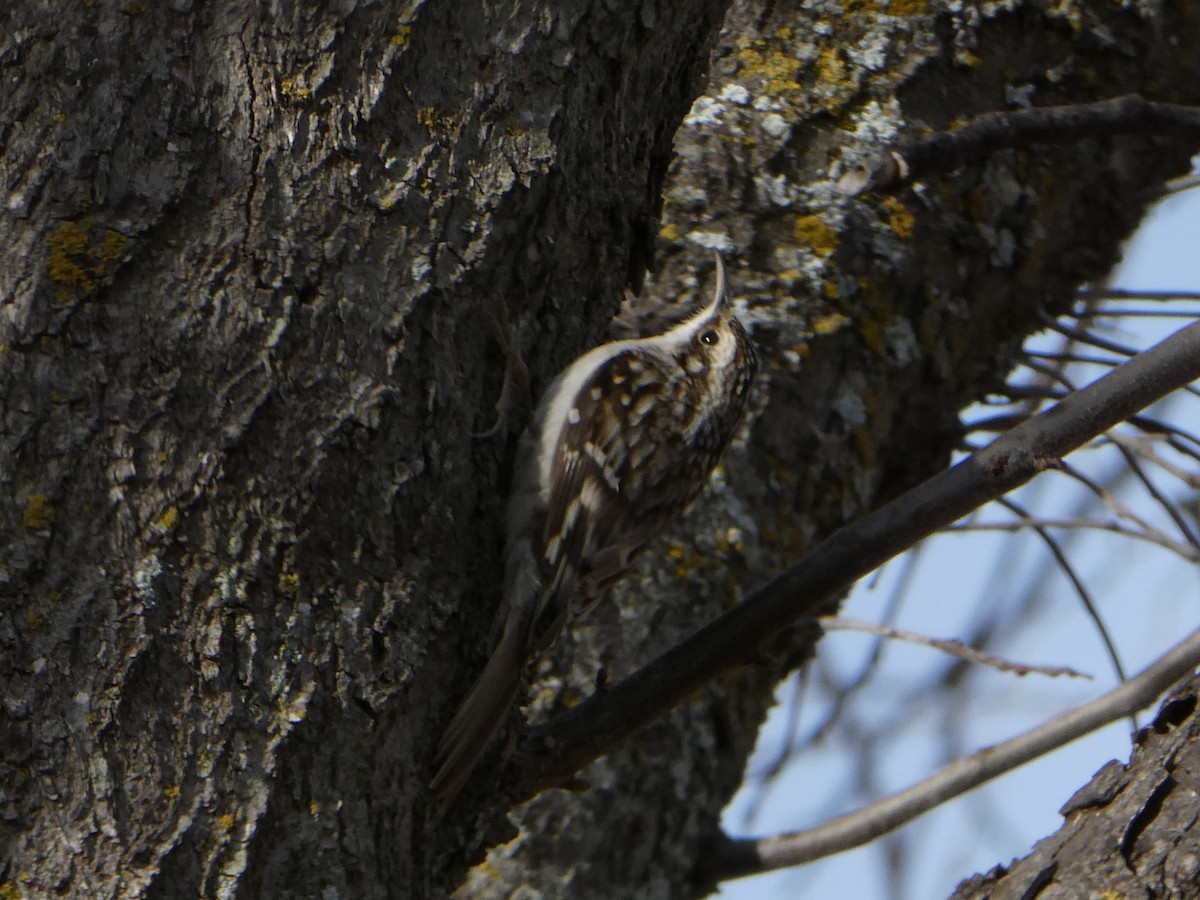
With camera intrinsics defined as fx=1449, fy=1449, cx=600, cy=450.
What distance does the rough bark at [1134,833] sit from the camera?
4.46ft

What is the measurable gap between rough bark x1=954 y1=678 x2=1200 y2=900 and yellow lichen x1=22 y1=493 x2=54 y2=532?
3.35 ft

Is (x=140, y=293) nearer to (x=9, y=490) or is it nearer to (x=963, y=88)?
(x=9, y=490)

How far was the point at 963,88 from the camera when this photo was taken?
271 cm

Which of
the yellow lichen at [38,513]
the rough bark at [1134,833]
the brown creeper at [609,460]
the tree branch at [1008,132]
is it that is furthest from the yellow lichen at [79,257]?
the rough bark at [1134,833]

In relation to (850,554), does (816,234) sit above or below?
above

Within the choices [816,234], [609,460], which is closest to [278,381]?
[609,460]

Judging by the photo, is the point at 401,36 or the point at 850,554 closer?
the point at 401,36

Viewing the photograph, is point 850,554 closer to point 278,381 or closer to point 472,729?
point 472,729

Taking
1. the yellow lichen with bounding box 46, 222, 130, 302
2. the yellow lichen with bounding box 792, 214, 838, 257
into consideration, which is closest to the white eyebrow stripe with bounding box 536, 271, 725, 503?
the yellow lichen with bounding box 792, 214, 838, 257

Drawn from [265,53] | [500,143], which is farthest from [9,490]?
[500,143]

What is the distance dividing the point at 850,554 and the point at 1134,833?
57cm

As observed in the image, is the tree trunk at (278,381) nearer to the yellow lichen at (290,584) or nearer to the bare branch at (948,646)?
the yellow lichen at (290,584)

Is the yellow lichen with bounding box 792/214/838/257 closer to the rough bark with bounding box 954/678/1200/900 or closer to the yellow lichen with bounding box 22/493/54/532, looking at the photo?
the rough bark with bounding box 954/678/1200/900

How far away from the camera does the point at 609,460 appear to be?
246cm
